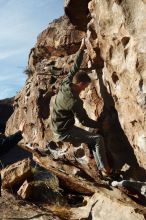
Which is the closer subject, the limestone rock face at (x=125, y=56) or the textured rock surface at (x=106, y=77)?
the limestone rock face at (x=125, y=56)

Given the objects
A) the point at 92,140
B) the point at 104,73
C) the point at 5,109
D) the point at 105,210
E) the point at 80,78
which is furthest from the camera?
the point at 5,109

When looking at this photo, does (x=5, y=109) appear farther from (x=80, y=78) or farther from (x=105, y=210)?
(x=80, y=78)

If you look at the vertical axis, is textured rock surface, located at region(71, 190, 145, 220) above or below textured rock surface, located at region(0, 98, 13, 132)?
below

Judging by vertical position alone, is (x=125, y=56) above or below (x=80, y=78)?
above

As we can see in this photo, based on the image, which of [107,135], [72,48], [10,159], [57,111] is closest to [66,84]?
[57,111]

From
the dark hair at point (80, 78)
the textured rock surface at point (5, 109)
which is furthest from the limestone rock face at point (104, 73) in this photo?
the textured rock surface at point (5, 109)

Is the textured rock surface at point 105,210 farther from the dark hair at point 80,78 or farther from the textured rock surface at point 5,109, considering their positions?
the textured rock surface at point 5,109

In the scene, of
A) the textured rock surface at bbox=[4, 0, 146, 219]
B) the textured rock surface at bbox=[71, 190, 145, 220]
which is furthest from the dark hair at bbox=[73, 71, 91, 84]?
the textured rock surface at bbox=[71, 190, 145, 220]

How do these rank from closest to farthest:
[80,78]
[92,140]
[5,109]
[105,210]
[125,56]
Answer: [125,56] < [80,78] < [92,140] < [105,210] < [5,109]

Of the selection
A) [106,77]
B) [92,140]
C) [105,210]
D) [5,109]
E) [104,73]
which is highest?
[5,109]

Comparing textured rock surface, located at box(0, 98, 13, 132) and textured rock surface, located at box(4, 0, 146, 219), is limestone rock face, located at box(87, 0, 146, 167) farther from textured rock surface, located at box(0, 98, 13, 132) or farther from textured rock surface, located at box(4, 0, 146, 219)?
textured rock surface, located at box(0, 98, 13, 132)

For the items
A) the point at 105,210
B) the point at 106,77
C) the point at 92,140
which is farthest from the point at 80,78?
the point at 105,210

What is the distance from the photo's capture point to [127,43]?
799cm

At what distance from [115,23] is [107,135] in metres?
2.99
